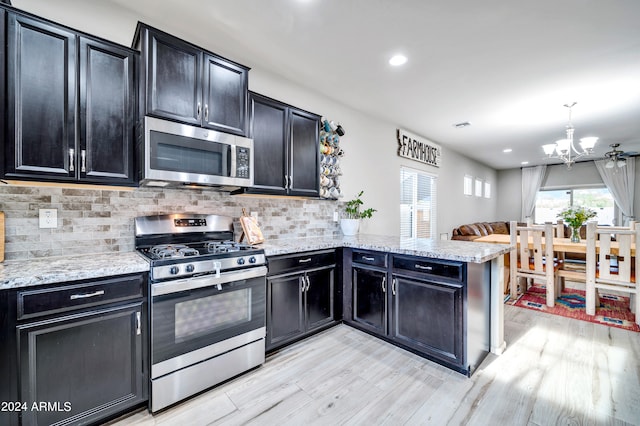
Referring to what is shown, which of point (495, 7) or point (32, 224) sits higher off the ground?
point (495, 7)

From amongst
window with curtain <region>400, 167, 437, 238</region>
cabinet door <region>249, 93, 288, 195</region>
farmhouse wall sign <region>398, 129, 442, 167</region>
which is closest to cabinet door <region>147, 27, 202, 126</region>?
cabinet door <region>249, 93, 288, 195</region>

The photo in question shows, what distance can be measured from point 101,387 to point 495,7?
3413mm

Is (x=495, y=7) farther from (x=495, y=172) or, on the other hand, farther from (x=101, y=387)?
(x=495, y=172)

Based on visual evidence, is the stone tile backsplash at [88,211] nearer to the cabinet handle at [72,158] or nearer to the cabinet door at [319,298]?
the cabinet handle at [72,158]

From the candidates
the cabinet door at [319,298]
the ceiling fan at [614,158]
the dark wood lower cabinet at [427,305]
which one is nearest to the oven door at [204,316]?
the cabinet door at [319,298]

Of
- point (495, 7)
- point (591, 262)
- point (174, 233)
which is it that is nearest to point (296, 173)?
point (174, 233)

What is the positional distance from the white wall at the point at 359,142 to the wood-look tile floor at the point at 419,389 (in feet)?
6.95

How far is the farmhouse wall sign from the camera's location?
4746 mm

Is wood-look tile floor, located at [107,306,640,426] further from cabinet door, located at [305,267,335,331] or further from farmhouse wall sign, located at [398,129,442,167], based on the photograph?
farmhouse wall sign, located at [398,129,442,167]

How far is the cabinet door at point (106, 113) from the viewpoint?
1.69 m

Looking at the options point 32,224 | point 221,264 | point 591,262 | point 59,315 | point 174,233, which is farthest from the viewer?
point 591,262

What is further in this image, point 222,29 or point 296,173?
point 296,173

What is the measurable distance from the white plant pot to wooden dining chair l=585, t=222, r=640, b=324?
2734 millimetres

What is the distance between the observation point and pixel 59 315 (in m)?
1.39
